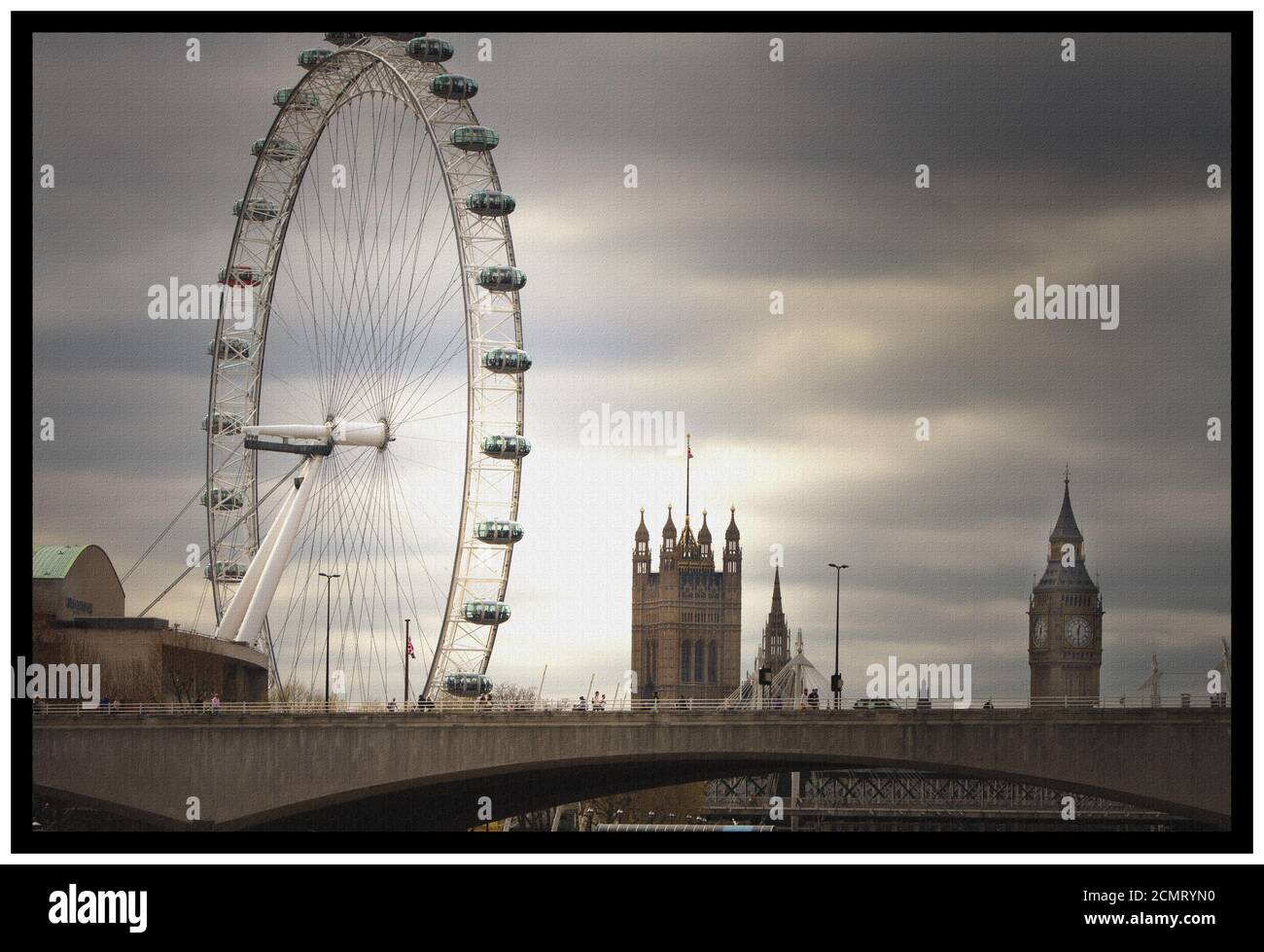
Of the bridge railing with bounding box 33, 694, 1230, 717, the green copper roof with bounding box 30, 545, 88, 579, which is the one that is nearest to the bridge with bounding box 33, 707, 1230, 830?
the bridge railing with bounding box 33, 694, 1230, 717

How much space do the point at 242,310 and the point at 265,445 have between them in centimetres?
531

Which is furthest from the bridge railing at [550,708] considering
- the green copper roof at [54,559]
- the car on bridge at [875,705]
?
the green copper roof at [54,559]

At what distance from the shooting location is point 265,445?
76562mm

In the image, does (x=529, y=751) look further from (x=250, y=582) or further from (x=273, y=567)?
(x=250, y=582)

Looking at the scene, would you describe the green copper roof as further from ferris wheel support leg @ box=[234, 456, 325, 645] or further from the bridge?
the bridge

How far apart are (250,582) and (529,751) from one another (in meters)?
22.7

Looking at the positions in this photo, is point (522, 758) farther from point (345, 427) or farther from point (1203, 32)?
point (1203, 32)

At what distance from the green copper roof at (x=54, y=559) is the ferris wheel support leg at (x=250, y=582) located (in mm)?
6252

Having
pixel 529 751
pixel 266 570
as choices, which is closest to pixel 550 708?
pixel 529 751

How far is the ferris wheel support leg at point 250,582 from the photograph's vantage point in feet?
256

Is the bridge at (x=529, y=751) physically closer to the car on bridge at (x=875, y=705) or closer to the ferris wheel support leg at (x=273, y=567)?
the car on bridge at (x=875, y=705)

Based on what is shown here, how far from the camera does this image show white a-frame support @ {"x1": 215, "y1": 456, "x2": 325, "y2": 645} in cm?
7700

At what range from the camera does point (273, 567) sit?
77625 millimetres
